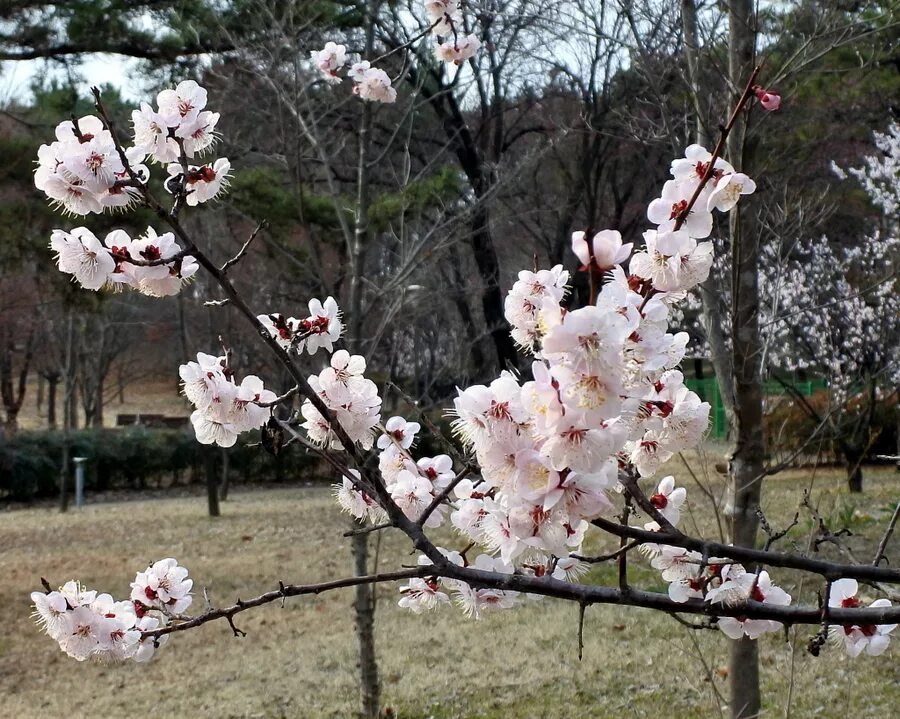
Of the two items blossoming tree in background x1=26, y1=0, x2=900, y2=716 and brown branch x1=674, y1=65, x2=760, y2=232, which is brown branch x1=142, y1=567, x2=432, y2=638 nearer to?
blossoming tree in background x1=26, y1=0, x2=900, y2=716

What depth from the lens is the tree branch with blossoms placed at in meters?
1.00

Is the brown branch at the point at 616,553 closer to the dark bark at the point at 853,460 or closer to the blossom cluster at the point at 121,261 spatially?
the blossom cluster at the point at 121,261

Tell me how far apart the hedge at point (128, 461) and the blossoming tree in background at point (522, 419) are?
1173cm

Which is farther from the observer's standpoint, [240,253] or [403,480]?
[403,480]

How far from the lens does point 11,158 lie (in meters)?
6.37

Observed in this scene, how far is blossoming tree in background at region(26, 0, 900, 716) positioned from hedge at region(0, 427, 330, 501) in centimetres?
1173

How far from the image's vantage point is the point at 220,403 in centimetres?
150

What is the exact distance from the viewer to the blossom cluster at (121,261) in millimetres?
1364

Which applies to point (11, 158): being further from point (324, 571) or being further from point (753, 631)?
point (753, 631)

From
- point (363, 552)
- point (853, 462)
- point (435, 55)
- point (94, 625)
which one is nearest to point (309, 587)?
point (94, 625)

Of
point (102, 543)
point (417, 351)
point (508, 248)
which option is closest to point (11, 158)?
point (102, 543)

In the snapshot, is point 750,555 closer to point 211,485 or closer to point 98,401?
point 211,485

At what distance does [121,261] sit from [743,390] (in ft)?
6.96

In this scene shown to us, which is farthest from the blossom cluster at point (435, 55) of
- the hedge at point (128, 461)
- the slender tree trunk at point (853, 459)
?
the hedge at point (128, 461)
